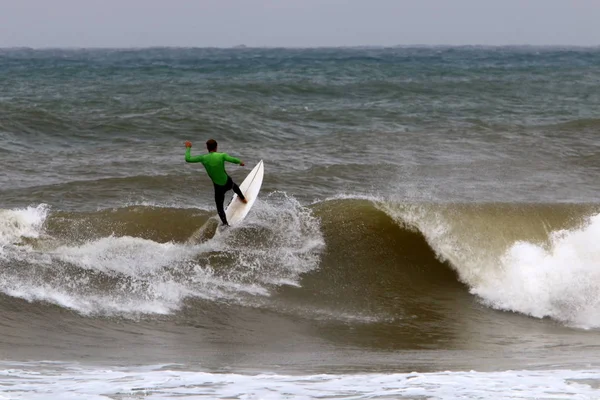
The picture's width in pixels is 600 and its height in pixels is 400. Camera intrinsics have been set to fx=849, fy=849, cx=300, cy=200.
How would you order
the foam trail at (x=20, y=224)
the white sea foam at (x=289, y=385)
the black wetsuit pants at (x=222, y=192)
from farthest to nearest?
the black wetsuit pants at (x=222, y=192), the foam trail at (x=20, y=224), the white sea foam at (x=289, y=385)

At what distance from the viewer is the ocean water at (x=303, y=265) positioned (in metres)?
7.05

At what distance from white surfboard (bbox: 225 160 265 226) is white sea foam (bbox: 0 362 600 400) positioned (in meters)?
5.06

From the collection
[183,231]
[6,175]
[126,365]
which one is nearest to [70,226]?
[183,231]

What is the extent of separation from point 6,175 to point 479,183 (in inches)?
346

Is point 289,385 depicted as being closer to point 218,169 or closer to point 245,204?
point 218,169

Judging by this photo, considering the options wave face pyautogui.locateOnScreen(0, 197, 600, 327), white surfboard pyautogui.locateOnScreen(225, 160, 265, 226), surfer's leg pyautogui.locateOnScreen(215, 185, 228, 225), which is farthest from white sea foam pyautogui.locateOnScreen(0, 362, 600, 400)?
white surfboard pyautogui.locateOnScreen(225, 160, 265, 226)

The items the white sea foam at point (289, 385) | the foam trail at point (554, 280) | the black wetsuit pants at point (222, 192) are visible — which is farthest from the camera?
the black wetsuit pants at point (222, 192)

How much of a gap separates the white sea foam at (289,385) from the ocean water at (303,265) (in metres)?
0.03

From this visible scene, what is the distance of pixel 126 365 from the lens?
7.38 metres

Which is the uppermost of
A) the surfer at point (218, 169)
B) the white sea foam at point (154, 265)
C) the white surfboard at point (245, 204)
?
the surfer at point (218, 169)

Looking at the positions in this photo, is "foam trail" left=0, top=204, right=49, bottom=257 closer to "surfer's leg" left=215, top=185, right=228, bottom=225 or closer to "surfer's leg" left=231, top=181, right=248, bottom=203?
"surfer's leg" left=215, top=185, right=228, bottom=225

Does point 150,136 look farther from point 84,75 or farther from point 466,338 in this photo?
point 84,75

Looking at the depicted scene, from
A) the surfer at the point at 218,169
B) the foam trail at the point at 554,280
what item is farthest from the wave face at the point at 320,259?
the surfer at the point at 218,169

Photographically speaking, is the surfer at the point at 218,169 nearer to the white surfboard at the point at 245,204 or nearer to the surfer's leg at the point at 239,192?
the surfer's leg at the point at 239,192
